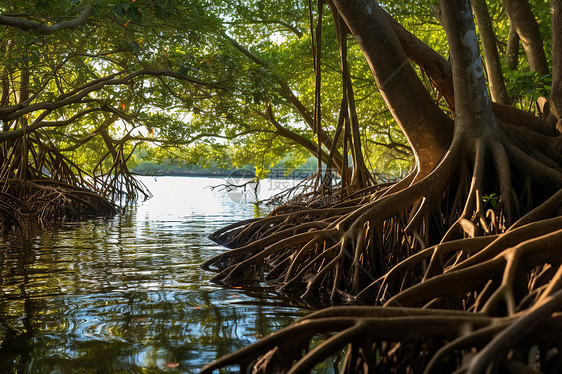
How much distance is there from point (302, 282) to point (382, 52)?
198 cm

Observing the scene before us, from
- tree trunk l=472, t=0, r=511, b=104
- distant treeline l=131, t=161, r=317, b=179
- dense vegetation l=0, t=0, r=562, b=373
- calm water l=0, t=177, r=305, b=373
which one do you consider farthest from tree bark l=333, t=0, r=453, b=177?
distant treeline l=131, t=161, r=317, b=179

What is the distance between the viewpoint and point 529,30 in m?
6.06

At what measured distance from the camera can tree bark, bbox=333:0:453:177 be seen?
408cm

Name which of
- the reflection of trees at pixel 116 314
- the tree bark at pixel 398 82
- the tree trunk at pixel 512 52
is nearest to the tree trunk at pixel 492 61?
the tree trunk at pixel 512 52

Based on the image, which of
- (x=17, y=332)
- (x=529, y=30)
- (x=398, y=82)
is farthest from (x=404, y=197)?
(x=529, y=30)

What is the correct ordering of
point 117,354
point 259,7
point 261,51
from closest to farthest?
point 117,354 → point 259,7 → point 261,51

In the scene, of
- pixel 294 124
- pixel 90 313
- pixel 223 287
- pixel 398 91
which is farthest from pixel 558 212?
pixel 294 124

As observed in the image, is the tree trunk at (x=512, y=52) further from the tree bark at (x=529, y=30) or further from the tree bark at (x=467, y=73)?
the tree bark at (x=467, y=73)

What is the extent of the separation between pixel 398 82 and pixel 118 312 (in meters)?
2.75

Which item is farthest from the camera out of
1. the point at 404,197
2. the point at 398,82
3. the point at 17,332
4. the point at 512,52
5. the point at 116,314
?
the point at 512,52

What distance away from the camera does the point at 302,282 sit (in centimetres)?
423

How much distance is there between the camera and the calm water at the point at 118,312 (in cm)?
242

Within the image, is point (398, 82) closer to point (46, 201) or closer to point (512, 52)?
point (512, 52)

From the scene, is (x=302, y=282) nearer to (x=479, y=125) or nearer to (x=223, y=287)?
(x=223, y=287)
